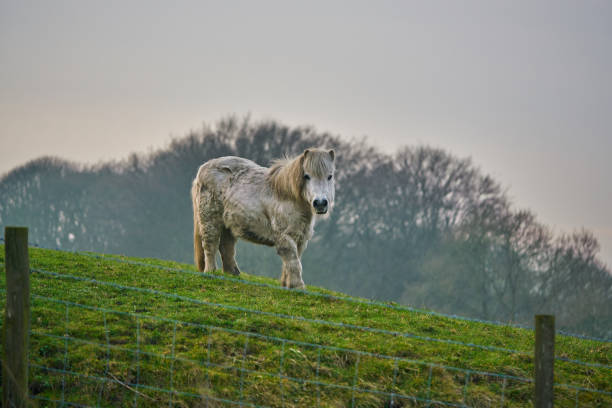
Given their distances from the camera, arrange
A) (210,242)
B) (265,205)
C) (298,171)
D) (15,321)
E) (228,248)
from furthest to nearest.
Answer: (228,248) → (210,242) → (265,205) → (298,171) → (15,321)

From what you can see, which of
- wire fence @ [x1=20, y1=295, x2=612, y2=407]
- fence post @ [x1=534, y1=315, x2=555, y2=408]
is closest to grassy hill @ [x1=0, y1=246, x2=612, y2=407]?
wire fence @ [x1=20, y1=295, x2=612, y2=407]

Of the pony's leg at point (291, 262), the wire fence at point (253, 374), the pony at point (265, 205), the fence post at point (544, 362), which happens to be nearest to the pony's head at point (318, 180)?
the pony at point (265, 205)

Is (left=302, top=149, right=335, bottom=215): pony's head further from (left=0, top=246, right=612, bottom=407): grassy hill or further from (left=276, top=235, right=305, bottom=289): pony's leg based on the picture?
(left=0, top=246, right=612, bottom=407): grassy hill

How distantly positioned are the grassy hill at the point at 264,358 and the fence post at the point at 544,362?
136 centimetres

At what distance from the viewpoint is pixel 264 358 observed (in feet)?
24.2

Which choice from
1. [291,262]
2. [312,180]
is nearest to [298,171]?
[312,180]

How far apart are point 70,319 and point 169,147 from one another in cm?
3315

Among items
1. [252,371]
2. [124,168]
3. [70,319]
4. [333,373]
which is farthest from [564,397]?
[124,168]

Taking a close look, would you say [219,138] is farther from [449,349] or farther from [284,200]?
[449,349]

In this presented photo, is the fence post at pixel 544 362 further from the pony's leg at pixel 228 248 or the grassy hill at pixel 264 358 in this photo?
the pony's leg at pixel 228 248

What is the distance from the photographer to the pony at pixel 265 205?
1037 cm

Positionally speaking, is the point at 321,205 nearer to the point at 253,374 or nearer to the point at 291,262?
the point at 291,262

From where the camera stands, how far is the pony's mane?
33.8 feet

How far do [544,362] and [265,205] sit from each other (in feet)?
22.9
